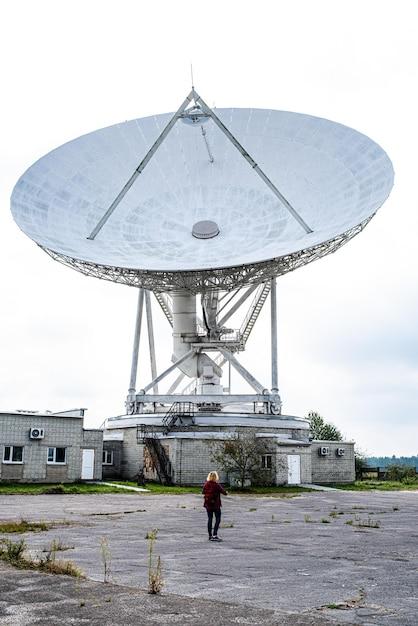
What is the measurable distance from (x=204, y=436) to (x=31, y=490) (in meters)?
12.3

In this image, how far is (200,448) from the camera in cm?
4147

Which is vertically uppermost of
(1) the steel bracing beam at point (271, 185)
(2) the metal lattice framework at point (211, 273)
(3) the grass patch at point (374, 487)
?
(1) the steel bracing beam at point (271, 185)

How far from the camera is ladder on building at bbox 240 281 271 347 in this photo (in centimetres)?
4728

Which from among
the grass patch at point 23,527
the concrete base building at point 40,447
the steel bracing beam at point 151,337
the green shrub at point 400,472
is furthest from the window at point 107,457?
the grass patch at point 23,527

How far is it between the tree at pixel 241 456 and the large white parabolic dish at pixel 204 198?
892 centimetres

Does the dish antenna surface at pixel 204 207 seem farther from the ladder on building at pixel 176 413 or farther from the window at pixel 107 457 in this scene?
the window at pixel 107 457

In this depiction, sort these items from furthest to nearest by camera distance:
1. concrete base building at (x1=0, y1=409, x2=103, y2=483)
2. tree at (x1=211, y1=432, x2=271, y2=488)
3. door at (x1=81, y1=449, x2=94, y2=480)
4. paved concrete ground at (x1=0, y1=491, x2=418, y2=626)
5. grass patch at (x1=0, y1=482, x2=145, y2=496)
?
door at (x1=81, y1=449, x2=94, y2=480) < tree at (x1=211, y1=432, x2=271, y2=488) < concrete base building at (x1=0, y1=409, x2=103, y2=483) < grass patch at (x1=0, y1=482, x2=145, y2=496) < paved concrete ground at (x1=0, y1=491, x2=418, y2=626)

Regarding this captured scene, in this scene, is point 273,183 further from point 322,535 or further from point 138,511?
point 322,535

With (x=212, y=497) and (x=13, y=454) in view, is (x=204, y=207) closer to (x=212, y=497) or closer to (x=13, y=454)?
(x=13, y=454)

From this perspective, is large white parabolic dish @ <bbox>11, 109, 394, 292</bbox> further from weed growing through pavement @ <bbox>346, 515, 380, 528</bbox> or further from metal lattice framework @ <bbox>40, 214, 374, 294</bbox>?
weed growing through pavement @ <bbox>346, 515, 380, 528</bbox>

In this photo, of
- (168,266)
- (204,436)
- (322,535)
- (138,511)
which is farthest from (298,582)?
(204,436)

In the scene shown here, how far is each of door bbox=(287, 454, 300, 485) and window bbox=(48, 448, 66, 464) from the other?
42.9 ft

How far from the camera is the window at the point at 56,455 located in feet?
128

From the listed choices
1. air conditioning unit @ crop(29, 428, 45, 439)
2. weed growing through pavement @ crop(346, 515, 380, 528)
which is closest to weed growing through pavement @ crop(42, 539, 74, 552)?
weed growing through pavement @ crop(346, 515, 380, 528)
